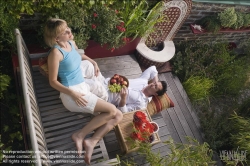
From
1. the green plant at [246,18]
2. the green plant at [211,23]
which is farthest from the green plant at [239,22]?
the green plant at [211,23]

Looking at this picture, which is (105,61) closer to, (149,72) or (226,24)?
(149,72)

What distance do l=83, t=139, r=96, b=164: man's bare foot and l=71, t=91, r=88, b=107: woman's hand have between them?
0.43 metres

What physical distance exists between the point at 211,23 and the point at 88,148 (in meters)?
3.19

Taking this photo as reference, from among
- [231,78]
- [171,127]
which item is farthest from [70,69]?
[231,78]

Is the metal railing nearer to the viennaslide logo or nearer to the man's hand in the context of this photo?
the man's hand

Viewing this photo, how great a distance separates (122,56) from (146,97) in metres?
0.98

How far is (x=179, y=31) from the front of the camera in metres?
4.67

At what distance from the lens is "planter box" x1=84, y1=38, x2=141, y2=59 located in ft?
11.9

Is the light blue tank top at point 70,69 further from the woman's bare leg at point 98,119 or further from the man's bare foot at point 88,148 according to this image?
the man's bare foot at point 88,148

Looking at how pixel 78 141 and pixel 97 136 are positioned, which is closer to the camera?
pixel 78 141

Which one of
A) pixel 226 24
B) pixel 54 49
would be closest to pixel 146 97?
pixel 54 49

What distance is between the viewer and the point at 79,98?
265 centimetres

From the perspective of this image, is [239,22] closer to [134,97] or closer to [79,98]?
[134,97]

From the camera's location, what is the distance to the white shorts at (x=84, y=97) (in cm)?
272
